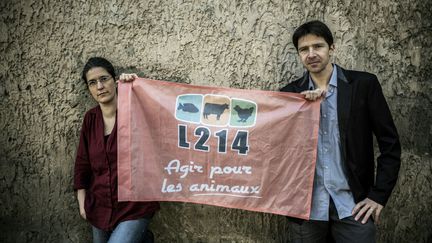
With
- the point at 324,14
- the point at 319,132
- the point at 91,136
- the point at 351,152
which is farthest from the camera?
the point at 324,14

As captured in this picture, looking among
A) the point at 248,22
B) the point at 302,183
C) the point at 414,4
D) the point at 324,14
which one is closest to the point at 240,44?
the point at 248,22

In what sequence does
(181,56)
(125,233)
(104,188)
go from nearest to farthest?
(125,233)
(104,188)
(181,56)

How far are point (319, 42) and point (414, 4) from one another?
3.36 ft

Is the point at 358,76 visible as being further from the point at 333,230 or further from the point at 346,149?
the point at 333,230

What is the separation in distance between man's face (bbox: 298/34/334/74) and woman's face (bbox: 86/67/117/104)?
1158 mm

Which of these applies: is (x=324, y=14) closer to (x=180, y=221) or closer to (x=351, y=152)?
(x=351, y=152)

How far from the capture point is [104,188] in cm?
233

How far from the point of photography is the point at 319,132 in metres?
2.25

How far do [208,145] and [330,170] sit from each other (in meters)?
0.71

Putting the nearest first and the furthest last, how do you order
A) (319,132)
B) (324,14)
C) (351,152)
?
(351,152), (319,132), (324,14)

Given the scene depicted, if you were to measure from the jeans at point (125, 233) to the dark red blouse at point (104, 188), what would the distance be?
36 millimetres

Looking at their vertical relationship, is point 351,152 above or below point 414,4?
below

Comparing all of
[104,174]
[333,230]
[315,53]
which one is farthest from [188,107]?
[333,230]

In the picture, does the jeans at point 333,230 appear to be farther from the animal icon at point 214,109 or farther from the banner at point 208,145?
the animal icon at point 214,109
